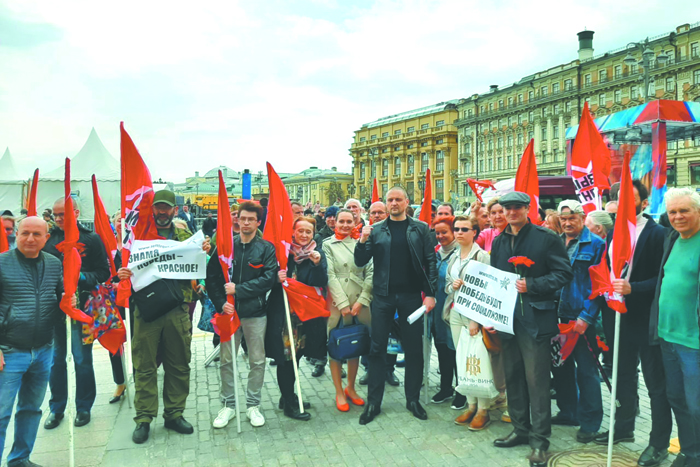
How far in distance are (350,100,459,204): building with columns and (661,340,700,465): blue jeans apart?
276 feet

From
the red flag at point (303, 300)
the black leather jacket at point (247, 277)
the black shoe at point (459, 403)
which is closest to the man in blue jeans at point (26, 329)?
the black leather jacket at point (247, 277)

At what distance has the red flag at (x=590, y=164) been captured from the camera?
6.84 meters

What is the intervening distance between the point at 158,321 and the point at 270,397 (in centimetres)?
177

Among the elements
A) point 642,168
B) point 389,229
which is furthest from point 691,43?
point 389,229

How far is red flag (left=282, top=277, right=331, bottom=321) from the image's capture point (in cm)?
542

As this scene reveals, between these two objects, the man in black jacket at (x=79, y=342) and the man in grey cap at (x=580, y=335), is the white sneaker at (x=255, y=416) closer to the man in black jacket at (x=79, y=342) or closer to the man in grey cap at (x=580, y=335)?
the man in black jacket at (x=79, y=342)

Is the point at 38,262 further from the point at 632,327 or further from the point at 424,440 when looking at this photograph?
the point at 632,327

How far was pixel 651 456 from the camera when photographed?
14.0 ft

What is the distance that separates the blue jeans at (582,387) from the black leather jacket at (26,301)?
15.5 ft

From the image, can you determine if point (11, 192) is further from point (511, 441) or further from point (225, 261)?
point (511, 441)

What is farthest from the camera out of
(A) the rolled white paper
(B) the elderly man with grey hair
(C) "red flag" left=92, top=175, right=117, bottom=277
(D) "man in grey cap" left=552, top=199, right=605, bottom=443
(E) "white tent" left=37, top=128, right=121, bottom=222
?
(E) "white tent" left=37, top=128, right=121, bottom=222

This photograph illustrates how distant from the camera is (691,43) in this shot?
171ft

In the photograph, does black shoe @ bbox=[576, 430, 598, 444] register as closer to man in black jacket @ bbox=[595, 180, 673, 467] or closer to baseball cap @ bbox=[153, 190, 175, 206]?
man in black jacket @ bbox=[595, 180, 673, 467]

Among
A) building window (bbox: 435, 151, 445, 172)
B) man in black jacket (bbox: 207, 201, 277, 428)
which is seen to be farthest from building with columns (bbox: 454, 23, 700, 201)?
man in black jacket (bbox: 207, 201, 277, 428)
